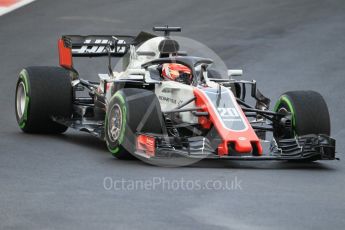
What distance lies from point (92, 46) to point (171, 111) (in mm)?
3645

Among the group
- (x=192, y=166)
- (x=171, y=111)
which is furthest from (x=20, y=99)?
(x=192, y=166)

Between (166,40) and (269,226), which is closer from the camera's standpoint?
(269,226)

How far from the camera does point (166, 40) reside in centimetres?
1431

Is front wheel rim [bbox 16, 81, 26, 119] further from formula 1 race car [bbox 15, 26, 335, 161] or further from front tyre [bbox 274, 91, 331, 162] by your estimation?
front tyre [bbox 274, 91, 331, 162]

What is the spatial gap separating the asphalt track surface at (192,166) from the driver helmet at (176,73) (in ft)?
4.18

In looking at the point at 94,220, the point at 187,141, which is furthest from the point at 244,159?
the point at 94,220

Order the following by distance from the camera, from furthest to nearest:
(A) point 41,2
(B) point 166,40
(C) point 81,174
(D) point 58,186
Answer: (A) point 41,2 → (B) point 166,40 → (C) point 81,174 → (D) point 58,186

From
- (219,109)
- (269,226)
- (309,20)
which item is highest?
(309,20)

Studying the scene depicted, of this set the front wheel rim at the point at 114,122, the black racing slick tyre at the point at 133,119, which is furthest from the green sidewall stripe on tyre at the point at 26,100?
the black racing slick tyre at the point at 133,119

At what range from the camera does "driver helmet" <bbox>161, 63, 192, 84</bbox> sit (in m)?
13.5

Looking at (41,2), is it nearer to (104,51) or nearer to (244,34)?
(244,34)

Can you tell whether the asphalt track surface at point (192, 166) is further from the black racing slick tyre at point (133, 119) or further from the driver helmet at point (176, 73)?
the driver helmet at point (176, 73)

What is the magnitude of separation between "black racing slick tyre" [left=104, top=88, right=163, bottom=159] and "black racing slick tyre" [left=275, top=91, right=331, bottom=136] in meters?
1.75

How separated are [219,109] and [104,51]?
4082mm
